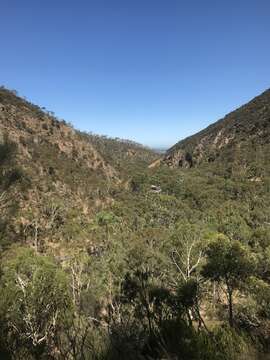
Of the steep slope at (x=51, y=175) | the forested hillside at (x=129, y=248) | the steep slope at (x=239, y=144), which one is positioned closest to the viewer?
the forested hillside at (x=129, y=248)

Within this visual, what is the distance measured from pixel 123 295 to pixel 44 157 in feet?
165

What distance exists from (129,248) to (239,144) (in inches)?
3470

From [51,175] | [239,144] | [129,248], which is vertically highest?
[239,144]

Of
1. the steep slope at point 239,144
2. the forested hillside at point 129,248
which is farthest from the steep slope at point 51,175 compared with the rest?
the steep slope at point 239,144

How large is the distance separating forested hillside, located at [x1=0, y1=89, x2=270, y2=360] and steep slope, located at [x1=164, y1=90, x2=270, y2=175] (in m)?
0.65

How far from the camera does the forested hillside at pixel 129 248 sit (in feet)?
58.3

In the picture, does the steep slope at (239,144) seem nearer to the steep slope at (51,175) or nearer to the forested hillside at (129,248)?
the forested hillside at (129,248)

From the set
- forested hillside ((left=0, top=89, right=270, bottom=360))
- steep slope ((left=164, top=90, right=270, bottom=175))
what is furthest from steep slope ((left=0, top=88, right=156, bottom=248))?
steep slope ((left=164, top=90, right=270, bottom=175))

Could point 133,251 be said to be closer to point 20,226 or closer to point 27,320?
point 27,320

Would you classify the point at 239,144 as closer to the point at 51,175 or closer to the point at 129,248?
the point at 51,175

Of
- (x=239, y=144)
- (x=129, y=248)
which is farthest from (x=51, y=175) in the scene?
(x=239, y=144)

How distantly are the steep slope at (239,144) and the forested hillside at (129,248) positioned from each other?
0.65 metres

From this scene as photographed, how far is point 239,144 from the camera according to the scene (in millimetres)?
121438

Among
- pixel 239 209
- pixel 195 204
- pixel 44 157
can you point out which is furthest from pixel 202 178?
pixel 44 157
